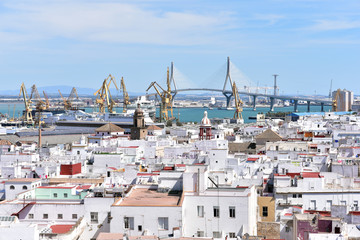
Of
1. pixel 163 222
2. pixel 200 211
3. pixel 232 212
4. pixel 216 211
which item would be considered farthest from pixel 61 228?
pixel 232 212

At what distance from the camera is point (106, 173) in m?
23.4

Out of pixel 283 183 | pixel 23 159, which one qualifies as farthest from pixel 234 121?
pixel 283 183

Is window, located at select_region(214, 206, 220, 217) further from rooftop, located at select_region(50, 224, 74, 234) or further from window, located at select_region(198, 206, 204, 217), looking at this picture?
rooftop, located at select_region(50, 224, 74, 234)

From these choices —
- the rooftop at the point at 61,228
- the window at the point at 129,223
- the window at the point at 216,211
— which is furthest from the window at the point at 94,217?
the window at the point at 216,211

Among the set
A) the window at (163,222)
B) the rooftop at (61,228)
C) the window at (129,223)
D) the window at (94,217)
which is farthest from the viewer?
the window at (94,217)

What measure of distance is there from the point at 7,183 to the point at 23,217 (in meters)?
3.62

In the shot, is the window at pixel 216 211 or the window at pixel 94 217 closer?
the window at pixel 216 211

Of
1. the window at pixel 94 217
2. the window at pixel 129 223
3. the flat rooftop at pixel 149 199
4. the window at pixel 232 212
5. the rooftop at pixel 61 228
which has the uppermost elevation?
the flat rooftop at pixel 149 199

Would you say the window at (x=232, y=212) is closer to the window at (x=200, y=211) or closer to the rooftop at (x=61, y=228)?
the window at (x=200, y=211)

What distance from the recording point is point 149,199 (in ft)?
45.8

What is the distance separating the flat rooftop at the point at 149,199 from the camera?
525 inches

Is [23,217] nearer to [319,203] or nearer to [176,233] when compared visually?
[176,233]

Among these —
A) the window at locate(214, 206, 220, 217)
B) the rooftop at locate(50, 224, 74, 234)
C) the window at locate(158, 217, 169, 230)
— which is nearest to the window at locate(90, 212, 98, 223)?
the rooftop at locate(50, 224, 74, 234)

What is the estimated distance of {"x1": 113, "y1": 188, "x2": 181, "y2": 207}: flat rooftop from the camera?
43.8 feet
